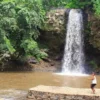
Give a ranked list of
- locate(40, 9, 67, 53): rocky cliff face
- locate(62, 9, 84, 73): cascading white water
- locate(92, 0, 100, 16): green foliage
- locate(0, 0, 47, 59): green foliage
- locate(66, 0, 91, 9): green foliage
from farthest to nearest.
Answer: locate(66, 0, 91, 9): green foliage < locate(40, 9, 67, 53): rocky cliff face < locate(62, 9, 84, 73): cascading white water < locate(92, 0, 100, 16): green foliage < locate(0, 0, 47, 59): green foliage

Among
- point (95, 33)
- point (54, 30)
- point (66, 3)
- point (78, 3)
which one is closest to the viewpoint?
point (95, 33)

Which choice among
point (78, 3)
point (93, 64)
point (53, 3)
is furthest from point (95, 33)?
point (53, 3)

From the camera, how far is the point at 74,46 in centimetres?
Answer: 3034

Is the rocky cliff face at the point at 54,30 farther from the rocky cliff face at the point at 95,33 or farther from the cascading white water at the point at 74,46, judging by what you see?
the rocky cliff face at the point at 95,33

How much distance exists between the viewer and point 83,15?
3138 cm

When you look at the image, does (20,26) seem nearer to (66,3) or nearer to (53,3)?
(53,3)

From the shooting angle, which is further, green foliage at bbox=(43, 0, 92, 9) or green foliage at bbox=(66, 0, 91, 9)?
green foliage at bbox=(43, 0, 92, 9)

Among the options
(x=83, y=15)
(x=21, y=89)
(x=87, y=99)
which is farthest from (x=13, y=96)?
(x=83, y=15)

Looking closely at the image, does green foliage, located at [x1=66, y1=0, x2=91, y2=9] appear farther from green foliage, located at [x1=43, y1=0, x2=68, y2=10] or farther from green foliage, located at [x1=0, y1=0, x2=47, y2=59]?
green foliage, located at [x1=0, y1=0, x2=47, y2=59]

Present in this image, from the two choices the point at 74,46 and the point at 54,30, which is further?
the point at 74,46

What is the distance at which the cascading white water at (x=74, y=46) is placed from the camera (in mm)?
29547

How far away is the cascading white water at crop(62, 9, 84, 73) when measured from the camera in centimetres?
2955

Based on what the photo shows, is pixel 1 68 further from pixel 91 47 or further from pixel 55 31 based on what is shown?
pixel 91 47

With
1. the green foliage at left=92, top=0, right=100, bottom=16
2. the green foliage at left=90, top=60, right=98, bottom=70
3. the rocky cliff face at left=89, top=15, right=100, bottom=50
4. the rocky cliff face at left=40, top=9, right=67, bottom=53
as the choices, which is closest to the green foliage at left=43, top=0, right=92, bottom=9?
the green foliage at left=92, top=0, right=100, bottom=16
